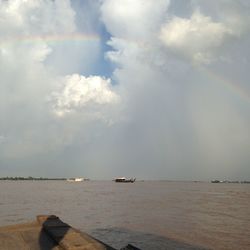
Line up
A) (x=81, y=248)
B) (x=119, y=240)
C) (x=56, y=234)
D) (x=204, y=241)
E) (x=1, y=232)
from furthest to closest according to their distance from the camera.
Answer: (x=204, y=241), (x=119, y=240), (x=1, y=232), (x=56, y=234), (x=81, y=248)

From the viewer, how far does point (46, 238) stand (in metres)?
11.3

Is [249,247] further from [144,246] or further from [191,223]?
[191,223]

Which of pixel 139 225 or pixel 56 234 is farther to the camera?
pixel 139 225

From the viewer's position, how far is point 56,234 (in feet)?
36.3

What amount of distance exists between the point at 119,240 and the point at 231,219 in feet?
67.4

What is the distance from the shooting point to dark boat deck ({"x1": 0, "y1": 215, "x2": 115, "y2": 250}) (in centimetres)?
966

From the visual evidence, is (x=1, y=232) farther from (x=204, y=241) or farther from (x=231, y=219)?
(x=231, y=219)

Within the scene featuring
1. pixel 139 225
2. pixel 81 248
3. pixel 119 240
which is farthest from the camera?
pixel 139 225

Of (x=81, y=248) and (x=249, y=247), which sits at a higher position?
(x=81, y=248)

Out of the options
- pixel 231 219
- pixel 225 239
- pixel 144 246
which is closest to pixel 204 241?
pixel 225 239

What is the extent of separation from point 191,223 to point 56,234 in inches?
1048

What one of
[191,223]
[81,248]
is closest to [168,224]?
[191,223]

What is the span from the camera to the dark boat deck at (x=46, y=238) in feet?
31.7

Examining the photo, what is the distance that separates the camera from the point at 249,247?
2428 centimetres
